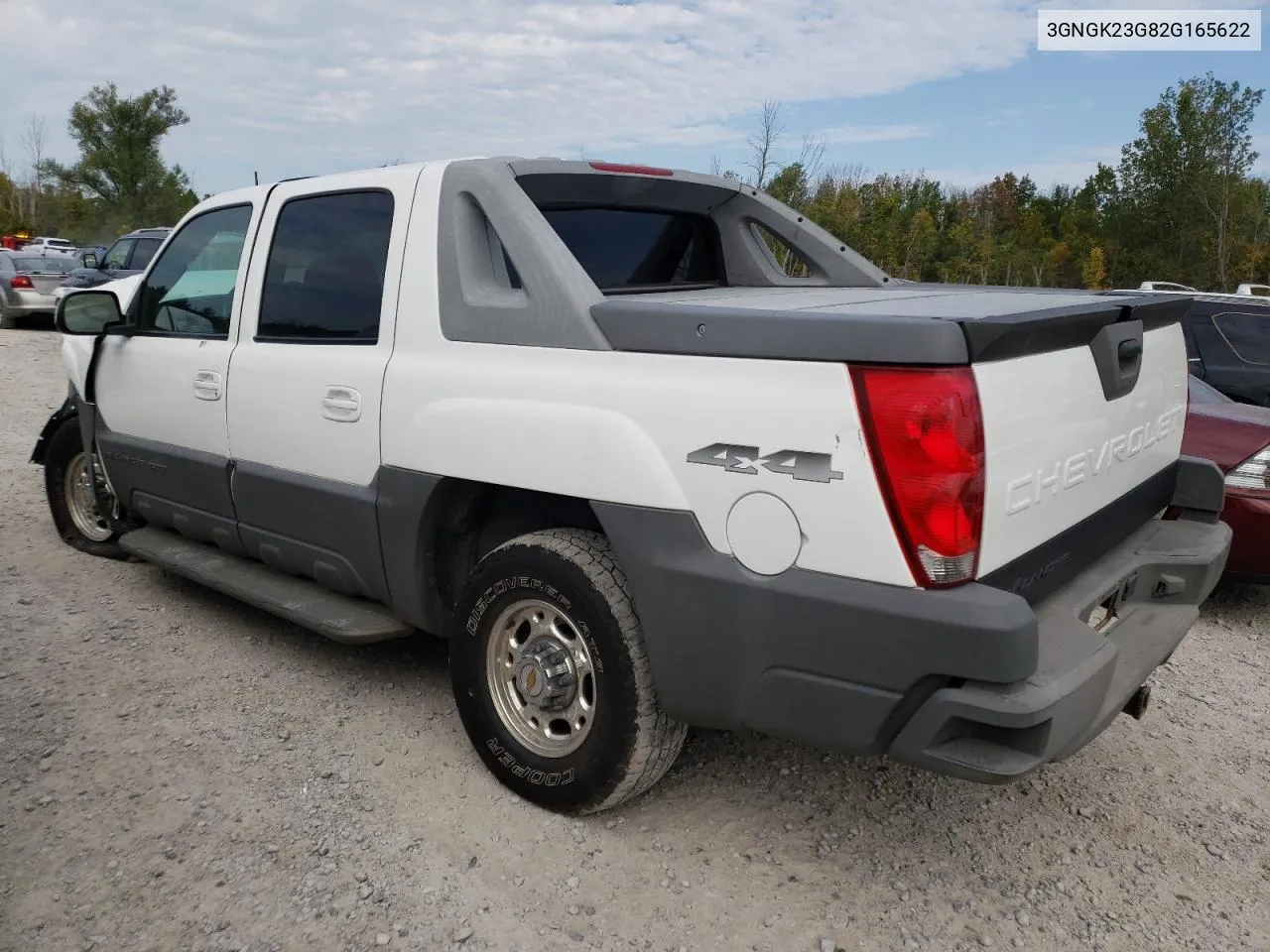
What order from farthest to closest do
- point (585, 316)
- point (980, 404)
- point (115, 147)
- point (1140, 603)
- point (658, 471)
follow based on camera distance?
point (115, 147), point (1140, 603), point (585, 316), point (658, 471), point (980, 404)

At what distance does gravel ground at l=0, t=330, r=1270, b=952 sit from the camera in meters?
2.52

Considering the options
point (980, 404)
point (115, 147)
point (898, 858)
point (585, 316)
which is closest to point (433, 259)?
point (585, 316)

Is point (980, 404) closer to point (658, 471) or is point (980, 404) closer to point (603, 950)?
point (658, 471)

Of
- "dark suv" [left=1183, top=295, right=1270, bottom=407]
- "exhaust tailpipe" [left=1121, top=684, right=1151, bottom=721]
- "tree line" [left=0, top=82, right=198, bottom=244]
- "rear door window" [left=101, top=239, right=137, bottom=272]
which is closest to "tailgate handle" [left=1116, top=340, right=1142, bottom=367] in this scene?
"exhaust tailpipe" [left=1121, top=684, right=1151, bottom=721]

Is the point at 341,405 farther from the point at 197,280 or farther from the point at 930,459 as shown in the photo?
the point at 930,459

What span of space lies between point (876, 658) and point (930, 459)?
474 millimetres

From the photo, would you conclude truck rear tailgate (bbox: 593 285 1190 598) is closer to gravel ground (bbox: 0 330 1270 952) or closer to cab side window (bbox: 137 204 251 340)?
gravel ground (bbox: 0 330 1270 952)

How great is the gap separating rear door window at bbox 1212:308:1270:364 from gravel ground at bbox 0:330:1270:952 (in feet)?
10.7

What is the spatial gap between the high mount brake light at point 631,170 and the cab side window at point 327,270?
2.49 ft

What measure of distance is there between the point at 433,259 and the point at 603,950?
2.10 meters

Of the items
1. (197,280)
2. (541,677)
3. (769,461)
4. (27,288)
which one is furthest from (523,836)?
(27,288)

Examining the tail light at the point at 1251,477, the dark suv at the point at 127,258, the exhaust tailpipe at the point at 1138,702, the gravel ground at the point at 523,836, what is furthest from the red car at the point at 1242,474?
the dark suv at the point at 127,258

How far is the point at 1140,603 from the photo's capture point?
121 inches

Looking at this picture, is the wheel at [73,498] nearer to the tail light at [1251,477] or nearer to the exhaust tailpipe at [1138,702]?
the exhaust tailpipe at [1138,702]
